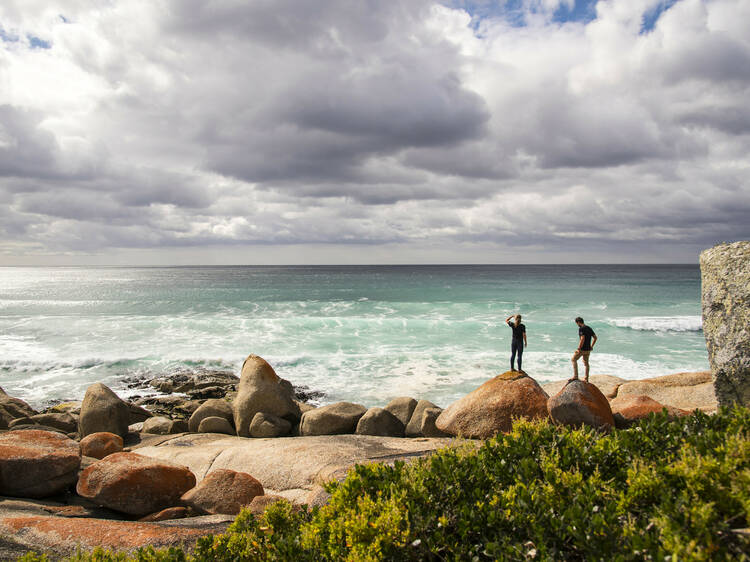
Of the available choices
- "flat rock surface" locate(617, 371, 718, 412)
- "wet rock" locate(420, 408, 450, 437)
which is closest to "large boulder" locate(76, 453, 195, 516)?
"wet rock" locate(420, 408, 450, 437)

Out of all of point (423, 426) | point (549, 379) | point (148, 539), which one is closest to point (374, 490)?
point (148, 539)

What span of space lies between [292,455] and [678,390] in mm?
13696

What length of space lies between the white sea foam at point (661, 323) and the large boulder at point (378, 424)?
86.3 ft

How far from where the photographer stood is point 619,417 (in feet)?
32.7

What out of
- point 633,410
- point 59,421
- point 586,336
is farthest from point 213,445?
point 586,336

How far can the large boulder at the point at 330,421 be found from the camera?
1195 centimetres

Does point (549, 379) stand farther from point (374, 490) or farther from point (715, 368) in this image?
point (374, 490)

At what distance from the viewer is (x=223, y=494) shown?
675cm

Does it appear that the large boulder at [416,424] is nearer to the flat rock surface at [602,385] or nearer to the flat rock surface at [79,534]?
the flat rock surface at [602,385]

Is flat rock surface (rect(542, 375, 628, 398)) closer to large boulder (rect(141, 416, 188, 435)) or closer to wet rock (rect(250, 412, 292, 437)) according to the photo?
wet rock (rect(250, 412, 292, 437))

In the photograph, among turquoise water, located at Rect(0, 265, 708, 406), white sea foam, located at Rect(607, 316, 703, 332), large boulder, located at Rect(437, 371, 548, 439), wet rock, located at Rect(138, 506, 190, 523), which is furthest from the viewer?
white sea foam, located at Rect(607, 316, 703, 332)

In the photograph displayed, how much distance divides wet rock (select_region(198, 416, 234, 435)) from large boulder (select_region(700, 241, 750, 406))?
12.7 m

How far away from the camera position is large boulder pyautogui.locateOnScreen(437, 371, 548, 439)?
32.7ft

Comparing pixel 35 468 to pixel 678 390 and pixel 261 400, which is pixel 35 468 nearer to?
pixel 261 400
